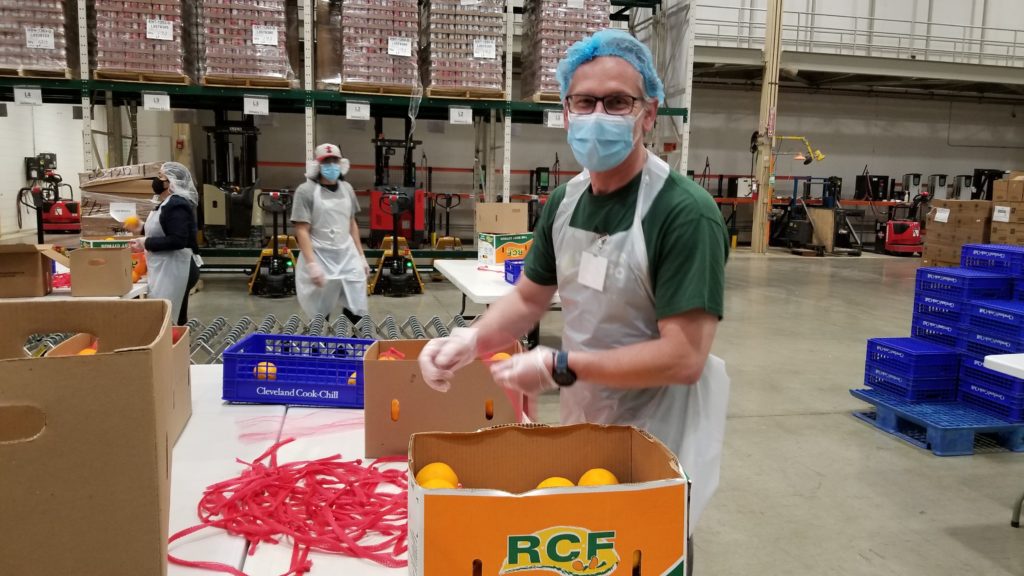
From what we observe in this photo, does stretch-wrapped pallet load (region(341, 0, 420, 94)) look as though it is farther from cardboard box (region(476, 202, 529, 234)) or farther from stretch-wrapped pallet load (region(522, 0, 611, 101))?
cardboard box (region(476, 202, 529, 234))

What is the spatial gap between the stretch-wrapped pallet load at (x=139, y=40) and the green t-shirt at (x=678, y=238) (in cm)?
702

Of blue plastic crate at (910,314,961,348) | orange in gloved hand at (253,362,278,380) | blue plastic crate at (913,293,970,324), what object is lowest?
blue plastic crate at (910,314,961,348)

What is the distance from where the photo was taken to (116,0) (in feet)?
23.0

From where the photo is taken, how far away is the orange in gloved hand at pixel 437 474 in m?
1.20

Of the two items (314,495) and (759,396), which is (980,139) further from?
(314,495)

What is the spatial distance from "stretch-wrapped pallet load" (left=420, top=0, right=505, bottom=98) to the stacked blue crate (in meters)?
4.95

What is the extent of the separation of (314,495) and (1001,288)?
447 cm

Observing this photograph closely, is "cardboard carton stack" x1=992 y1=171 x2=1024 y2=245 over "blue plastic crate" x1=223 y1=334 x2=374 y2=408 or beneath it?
over

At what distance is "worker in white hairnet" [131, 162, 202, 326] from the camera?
504cm

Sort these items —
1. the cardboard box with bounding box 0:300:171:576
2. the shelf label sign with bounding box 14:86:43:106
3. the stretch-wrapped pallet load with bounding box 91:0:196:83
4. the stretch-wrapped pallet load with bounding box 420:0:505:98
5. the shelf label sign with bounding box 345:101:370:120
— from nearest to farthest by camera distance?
the cardboard box with bounding box 0:300:171:576
the stretch-wrapped pallet load with bounding box 91:0:196:83
the shelf label sign with bounding box 14:86:43:106
the stretch-wrapped pallet load with bounding box 420:0:505:98
the shelf label sign with bounding box 345:101:370:120

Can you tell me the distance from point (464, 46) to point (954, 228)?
712 centimetres

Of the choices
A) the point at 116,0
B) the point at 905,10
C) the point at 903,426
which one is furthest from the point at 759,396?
the point at 905,10

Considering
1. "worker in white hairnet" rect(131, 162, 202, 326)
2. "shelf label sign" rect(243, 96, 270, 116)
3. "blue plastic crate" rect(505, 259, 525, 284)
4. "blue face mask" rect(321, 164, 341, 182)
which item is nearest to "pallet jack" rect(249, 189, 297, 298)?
"shelf label sign" rect(243, 96, 270, 116)

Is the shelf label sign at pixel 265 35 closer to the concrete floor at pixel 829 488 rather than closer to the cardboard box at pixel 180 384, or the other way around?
the concrete floor at pixel 829 488
